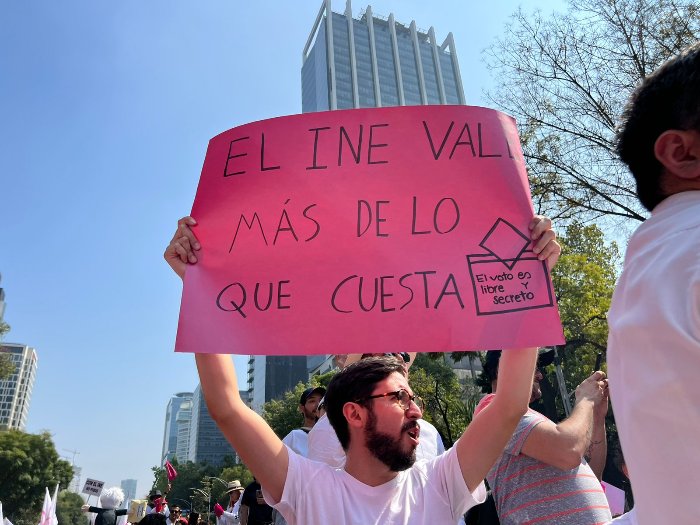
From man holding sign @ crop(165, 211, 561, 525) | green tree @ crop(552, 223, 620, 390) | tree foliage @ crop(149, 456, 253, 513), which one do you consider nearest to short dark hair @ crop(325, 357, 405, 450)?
man holding sign @ crop(165, 211, 561, 525)

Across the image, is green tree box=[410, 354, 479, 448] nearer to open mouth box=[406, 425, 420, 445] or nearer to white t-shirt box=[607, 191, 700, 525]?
open mouth box=[406, 425, 420, 445]

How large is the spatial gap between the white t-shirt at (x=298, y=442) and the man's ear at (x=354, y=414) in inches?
96.2

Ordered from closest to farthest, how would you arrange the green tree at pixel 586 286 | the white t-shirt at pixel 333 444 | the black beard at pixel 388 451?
the black beard at pixel 388 451 < the white t-shirt at pixel 333 444 < the green tree at pixel 586 286

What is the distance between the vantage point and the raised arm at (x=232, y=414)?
222cm

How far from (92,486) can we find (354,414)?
54.9 feet

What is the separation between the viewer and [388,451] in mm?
2398

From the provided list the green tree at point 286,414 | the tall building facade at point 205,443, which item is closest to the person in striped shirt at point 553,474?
the green tree at point 286,414

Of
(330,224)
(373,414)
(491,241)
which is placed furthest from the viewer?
(373,414)

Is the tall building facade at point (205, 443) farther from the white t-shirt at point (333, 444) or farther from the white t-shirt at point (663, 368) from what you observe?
the white t-shirt at point (663, 368)

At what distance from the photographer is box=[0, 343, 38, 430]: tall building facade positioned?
165250 millimetres

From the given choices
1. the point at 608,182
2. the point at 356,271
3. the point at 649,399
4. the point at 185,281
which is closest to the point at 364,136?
the point at 356,271

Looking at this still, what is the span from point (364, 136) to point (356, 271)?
62cm

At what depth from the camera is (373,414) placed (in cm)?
254

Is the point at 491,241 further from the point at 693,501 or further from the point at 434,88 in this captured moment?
the point at 434,88
